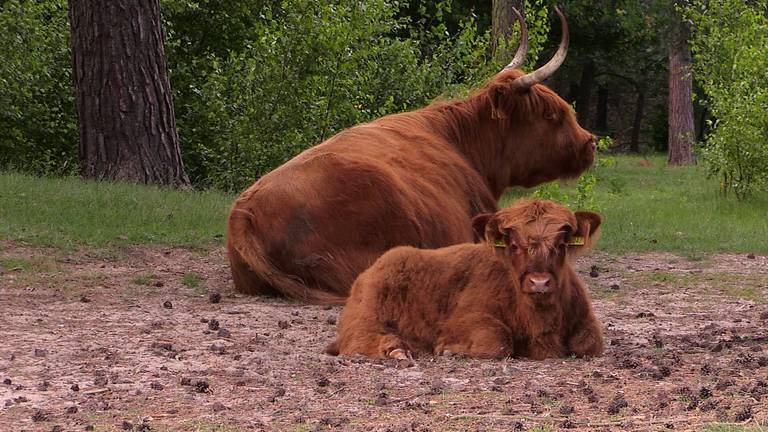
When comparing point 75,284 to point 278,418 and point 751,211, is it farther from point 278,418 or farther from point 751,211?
point 751,211

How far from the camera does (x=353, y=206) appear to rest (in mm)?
8672

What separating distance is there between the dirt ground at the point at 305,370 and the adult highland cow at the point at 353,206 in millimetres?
270

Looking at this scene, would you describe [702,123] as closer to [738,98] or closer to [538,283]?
[738,98]

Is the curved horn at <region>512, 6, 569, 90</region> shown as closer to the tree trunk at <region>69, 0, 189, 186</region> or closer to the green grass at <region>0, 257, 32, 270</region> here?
the green grass at <region>0, 257, 32, 270</region>

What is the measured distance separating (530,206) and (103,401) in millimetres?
2340

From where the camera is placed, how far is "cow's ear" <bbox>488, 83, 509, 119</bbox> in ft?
34.4

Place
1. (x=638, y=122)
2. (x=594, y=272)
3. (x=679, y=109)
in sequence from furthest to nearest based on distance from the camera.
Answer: (x=638, y=122) → (x=679, y=109) → (x=594, y=272)

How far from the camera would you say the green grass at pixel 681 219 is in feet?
41.1

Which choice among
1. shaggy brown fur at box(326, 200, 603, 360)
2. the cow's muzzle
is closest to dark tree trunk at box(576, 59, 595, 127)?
shaggy brown fur at box(326, 200, 603, 360)

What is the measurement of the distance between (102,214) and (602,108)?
32174 mm

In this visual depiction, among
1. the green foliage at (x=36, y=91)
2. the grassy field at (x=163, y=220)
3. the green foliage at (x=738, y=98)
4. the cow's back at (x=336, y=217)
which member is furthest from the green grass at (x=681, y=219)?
the green foliage at (x=36, y=91)

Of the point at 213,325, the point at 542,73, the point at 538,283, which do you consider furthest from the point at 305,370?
the point at 542,73

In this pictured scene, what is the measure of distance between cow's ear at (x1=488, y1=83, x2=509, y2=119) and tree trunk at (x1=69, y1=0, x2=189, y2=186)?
4.98 metres

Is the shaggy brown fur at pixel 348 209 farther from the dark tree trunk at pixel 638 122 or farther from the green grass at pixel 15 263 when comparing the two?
the dark tree trunk at pixel 638 122
